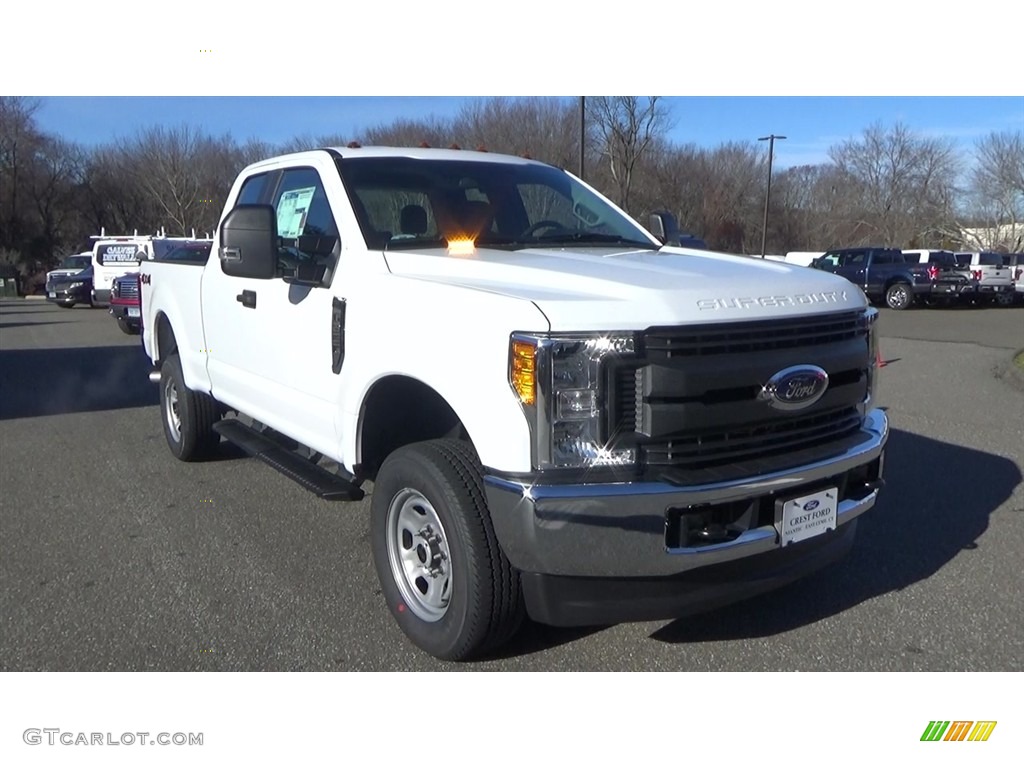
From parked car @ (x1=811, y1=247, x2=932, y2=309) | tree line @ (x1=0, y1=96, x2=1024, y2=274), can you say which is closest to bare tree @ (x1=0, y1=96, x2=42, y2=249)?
tree line @ (x1=0, y1=96, x2=1024, y2=274)

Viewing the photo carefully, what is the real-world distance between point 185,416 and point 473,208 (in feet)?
9.58

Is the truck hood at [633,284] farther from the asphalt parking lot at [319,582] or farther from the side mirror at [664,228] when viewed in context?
the asphalt parking lot at [319,582]

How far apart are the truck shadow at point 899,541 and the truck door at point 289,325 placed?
196 centimetres

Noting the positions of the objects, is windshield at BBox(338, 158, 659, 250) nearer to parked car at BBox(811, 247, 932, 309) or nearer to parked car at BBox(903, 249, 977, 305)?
parked car at BBox(811, 247, 932, 309)

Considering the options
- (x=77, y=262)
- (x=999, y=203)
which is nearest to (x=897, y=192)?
(x=999, y=203)

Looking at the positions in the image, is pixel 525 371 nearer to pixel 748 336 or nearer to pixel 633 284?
pixel 633 284

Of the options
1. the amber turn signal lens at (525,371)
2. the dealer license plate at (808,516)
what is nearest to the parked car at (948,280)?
the dealer license plate at (808,516)

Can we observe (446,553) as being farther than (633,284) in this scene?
Yes

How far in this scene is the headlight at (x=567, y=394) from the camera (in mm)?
2939

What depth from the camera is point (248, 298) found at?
4965mm

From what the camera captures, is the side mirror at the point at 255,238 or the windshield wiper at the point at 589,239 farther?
the windshield wiper at the point at 589,239

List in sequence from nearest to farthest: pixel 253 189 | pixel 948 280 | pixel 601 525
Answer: pixel 601 525 → pixel 253 189 → pixel 948 280

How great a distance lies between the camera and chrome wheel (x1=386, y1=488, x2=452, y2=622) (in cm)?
353

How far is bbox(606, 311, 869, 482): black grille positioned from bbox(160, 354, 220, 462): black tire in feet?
13.3
